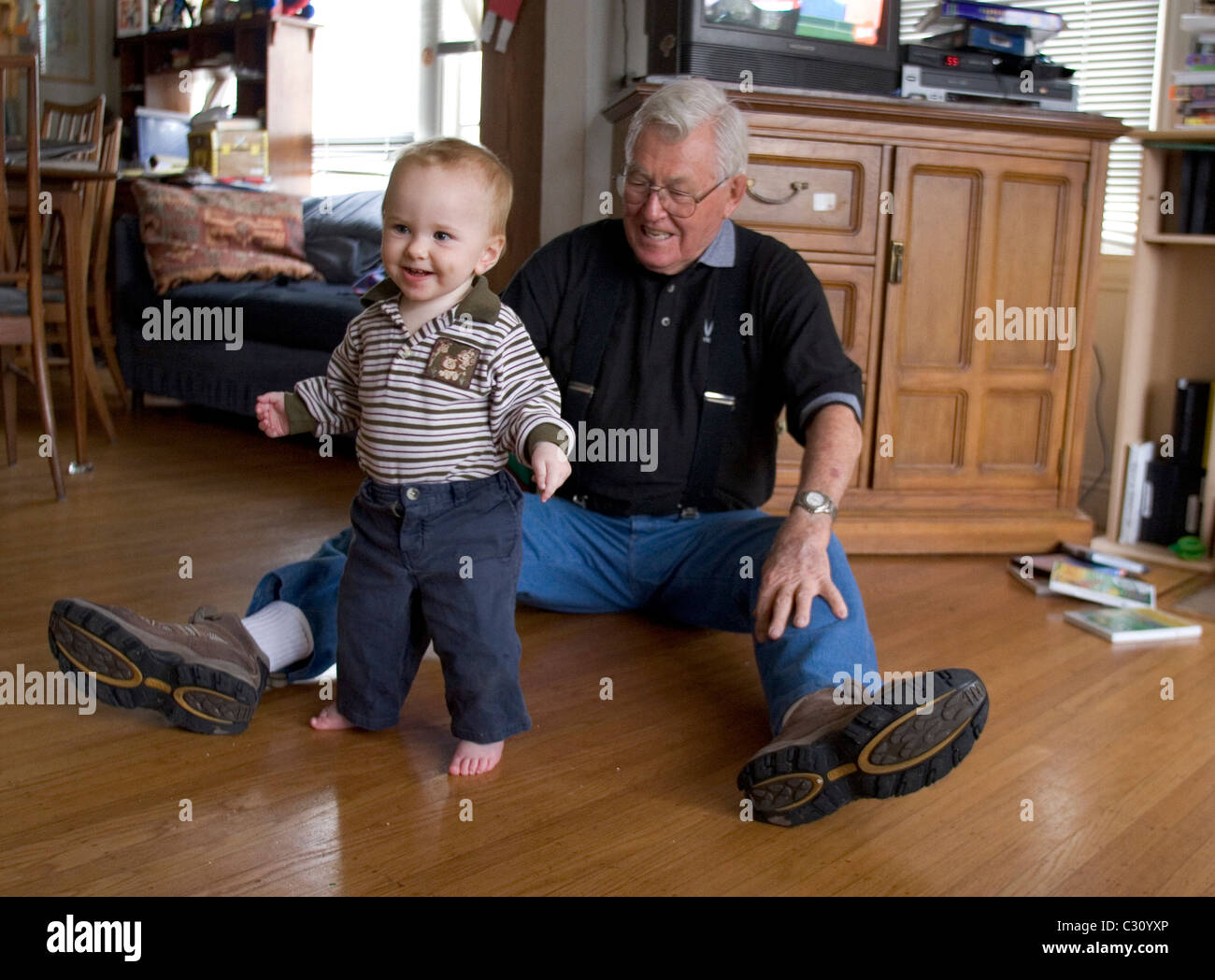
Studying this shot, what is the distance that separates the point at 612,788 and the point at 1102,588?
1.29 metres

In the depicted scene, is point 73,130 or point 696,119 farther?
point 73,130

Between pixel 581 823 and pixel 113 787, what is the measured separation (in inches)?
20.3

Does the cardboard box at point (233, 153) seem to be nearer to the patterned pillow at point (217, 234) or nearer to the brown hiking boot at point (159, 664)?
the patterned pillow at point (217, 234)

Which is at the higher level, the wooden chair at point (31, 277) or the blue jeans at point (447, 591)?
the wooden chair at point (31, 277)

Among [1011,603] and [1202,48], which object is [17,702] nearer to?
[1011,603]

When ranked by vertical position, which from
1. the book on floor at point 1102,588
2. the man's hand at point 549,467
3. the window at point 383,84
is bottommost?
the book on floor at point 1102,588

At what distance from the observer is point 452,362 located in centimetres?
132

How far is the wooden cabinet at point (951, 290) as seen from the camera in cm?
241

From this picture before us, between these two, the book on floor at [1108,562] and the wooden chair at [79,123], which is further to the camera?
the wooden chair at [79,123]

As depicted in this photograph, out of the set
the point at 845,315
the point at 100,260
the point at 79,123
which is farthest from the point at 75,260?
the point at 845,315

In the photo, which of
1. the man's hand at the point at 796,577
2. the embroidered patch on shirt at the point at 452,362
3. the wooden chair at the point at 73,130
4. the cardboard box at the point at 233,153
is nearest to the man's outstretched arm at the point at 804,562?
the man's hand at the point at 796,577

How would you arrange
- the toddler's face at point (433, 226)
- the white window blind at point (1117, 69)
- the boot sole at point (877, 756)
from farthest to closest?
the white window blind at point (1117, 69) → the toddler's face at point (433, 226) → the boot sole at point (877, 756)

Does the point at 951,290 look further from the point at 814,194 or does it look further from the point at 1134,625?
the point at 1134,625

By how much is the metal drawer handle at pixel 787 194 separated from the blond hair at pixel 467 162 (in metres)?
1.09
